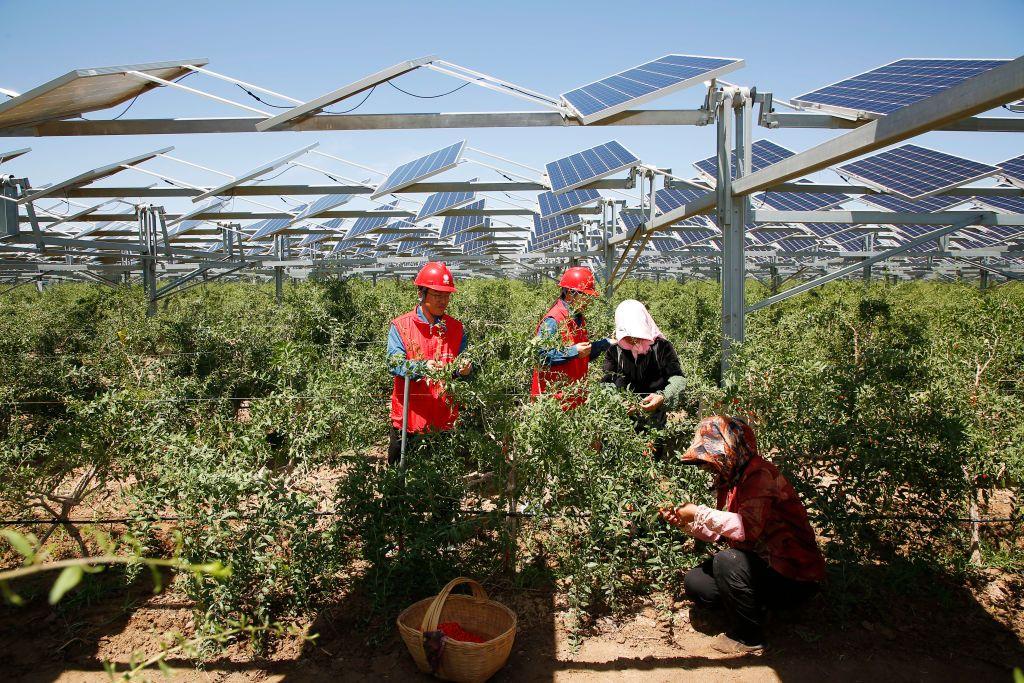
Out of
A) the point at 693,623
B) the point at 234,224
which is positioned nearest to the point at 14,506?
the point at 693,623

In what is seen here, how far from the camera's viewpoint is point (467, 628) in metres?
3.54

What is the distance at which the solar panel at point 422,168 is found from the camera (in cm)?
764

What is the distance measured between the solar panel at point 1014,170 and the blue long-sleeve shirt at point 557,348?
5.53 m

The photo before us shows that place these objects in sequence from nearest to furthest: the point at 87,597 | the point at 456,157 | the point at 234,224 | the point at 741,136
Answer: the point at 87,597 < the point at 741,136 < the point at 456,157 < the point at 234,224

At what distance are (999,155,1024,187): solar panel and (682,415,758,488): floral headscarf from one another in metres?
6.10

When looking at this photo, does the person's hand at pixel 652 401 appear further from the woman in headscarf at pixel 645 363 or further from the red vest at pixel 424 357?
the red vest at pixel 424 357

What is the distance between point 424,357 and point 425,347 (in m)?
0.48

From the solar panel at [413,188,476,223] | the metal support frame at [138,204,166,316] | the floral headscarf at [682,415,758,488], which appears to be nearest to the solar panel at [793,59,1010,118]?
the floral headscarf at [682,415,758,488]

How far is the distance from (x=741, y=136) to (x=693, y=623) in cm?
357

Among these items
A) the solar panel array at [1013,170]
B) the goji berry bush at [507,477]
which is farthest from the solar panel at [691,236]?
the goji berry bush at [507,477]

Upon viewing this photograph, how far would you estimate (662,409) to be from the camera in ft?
15.0

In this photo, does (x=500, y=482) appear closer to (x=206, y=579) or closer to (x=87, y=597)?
(x=206, y=579)

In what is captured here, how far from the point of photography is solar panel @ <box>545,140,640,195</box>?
8.14 meters

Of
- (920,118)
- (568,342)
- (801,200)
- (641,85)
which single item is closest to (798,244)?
(801,200)
